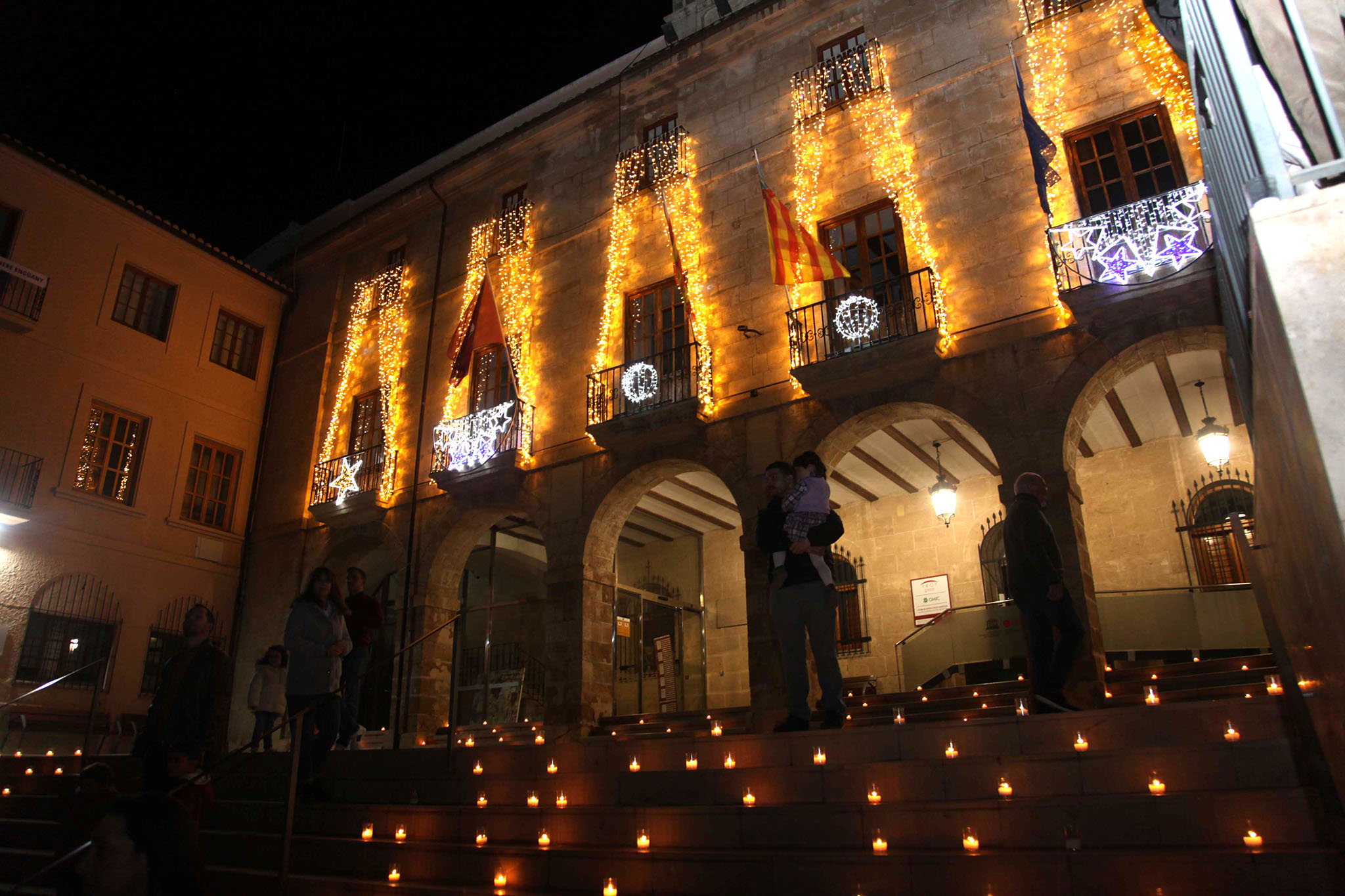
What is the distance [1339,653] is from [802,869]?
2383 mm

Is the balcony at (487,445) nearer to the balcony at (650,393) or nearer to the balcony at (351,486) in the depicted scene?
the balcony at (650,393)

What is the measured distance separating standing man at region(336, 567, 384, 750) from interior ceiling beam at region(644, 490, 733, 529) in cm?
522

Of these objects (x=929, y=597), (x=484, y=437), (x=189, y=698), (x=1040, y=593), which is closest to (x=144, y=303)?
(x=484, y=437)

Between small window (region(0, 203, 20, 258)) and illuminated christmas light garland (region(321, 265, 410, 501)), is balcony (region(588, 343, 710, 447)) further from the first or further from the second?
small window (region(0, 203, 20, 258))

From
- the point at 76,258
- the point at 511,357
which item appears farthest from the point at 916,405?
the point at 76,258

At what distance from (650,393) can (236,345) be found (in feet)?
29.7

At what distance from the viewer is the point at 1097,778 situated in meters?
4.48

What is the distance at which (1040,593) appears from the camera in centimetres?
613

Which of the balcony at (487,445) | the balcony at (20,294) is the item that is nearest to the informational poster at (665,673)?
the balcony at (487,445)

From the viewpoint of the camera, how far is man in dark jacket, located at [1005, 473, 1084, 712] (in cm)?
609

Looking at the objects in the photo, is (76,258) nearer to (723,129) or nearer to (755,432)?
(723,129)

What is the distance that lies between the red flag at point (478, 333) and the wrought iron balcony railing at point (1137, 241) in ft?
23.2

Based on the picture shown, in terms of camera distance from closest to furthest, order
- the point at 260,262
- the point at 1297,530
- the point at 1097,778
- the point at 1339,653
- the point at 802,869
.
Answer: the point at 1339,653 → the point at 1297,530 → the point at 802,869 → the point at 1097,778 → the point at 260,262

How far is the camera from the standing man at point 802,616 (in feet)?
19.8
